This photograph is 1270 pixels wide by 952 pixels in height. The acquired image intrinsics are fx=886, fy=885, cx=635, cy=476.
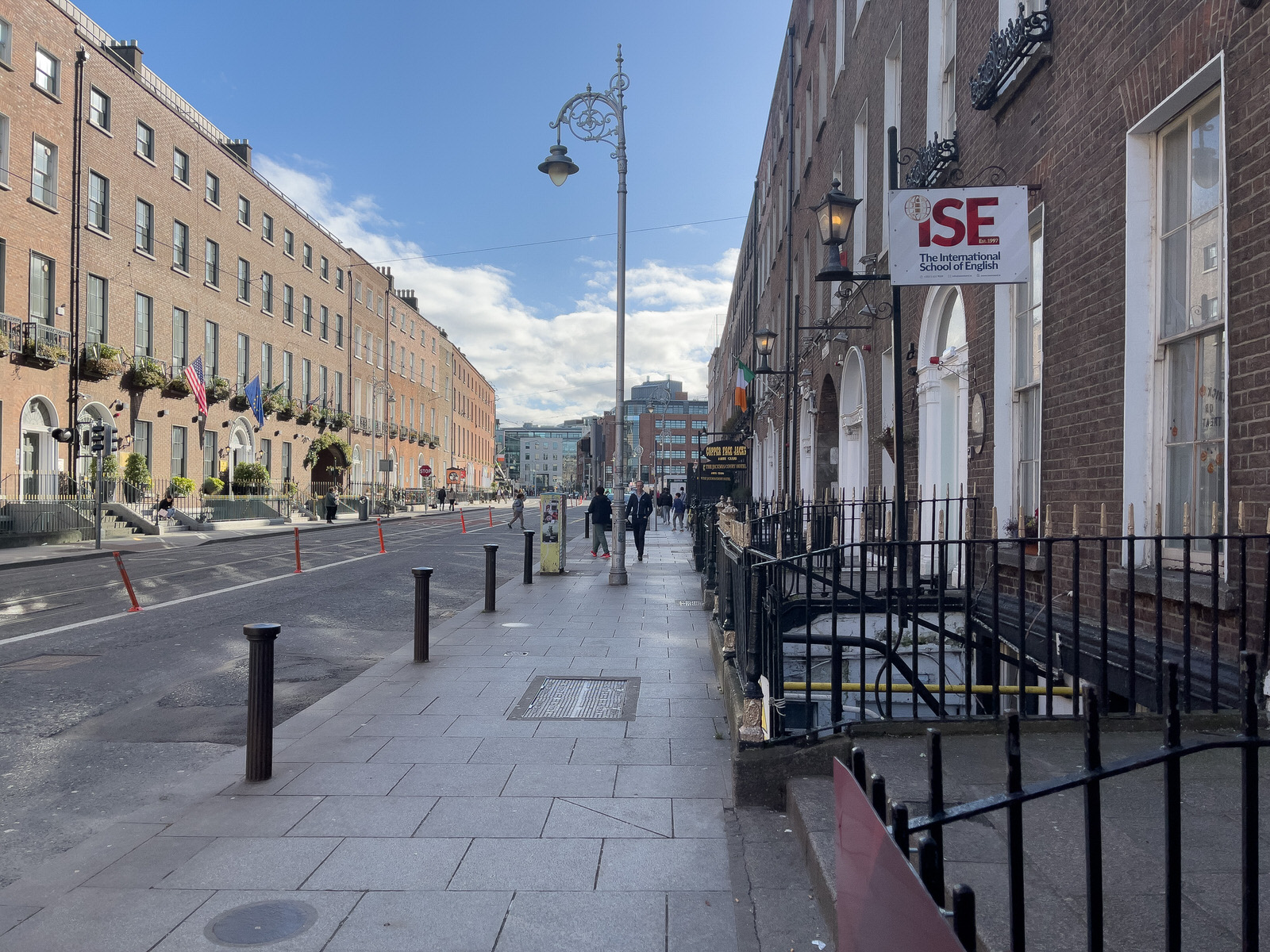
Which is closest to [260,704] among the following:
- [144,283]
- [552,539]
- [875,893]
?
[875,893]

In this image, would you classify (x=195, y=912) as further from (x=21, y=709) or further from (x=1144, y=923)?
(x=21, y=709)

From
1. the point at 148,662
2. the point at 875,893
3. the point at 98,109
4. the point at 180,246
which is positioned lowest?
the point at 148,662

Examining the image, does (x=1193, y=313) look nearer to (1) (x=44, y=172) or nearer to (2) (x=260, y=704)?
(2) (x=260, y=704)

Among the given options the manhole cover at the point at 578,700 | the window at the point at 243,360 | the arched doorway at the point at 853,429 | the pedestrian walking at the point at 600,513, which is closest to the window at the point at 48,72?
the window at the point at 243,360

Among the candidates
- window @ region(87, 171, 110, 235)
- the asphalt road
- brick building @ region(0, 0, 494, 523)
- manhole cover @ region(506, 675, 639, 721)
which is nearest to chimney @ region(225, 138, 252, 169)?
brick building @ region(0, 0, 494, 523)

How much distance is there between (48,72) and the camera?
25.8 m

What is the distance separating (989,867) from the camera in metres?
2.96

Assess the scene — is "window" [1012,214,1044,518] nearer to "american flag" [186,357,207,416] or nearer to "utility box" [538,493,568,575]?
"utility box" [538,493,568,575]

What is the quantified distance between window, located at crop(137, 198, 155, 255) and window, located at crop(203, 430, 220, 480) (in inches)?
289

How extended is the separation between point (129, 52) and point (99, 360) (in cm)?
1250

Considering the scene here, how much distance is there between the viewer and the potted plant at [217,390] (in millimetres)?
34719

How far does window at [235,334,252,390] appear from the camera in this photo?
38.3 m

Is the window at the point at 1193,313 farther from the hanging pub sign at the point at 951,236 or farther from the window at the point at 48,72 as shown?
the window at the point at 48,72

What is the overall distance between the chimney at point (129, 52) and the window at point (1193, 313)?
114 ft
